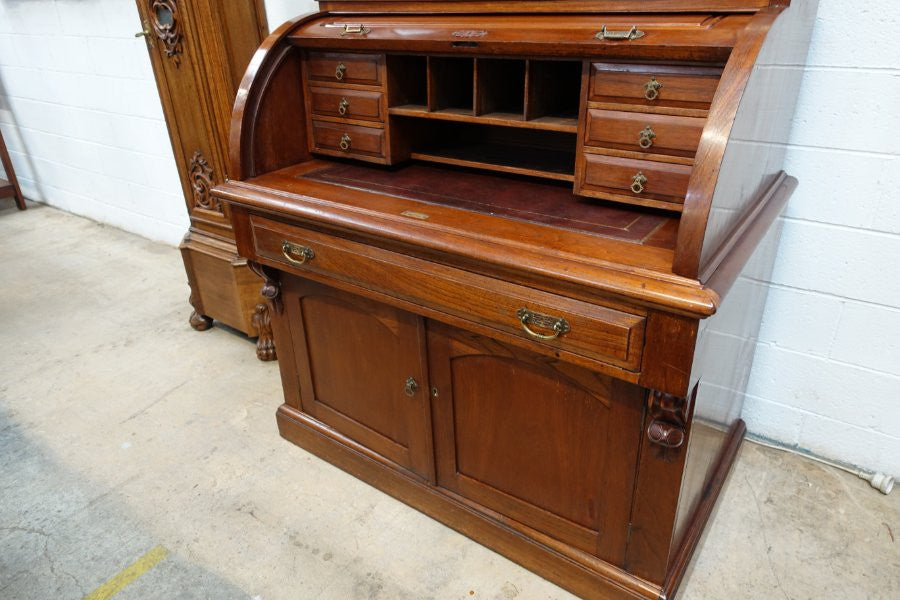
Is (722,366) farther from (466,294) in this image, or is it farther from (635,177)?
(466,294)

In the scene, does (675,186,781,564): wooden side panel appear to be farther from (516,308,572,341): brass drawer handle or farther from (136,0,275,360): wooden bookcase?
(136,0,275,360): wooden bookcase

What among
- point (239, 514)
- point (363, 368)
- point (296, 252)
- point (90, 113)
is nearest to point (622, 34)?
point (296, 252)

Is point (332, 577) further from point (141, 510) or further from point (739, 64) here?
point (739, 64)

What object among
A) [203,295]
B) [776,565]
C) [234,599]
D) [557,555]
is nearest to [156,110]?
[203,295]

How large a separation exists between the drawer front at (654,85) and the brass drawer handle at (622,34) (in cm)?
6

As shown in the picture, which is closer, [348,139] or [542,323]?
[542,323]

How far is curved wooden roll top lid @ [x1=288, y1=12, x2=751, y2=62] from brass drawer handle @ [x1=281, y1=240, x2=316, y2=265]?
50 cm

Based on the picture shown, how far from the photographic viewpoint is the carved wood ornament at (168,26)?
2153mm

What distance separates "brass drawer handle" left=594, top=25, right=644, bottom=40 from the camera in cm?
115

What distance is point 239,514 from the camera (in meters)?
1.78

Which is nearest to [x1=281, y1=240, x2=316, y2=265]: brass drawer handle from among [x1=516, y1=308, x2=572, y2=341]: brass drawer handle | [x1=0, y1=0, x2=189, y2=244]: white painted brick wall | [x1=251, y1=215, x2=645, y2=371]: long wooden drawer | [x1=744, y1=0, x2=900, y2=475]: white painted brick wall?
[x1=251, y1=215, x2=645, y2=371]: long wooden drawer

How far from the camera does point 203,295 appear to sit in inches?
104

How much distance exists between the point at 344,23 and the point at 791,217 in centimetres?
128

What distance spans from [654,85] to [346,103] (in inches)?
31.3
